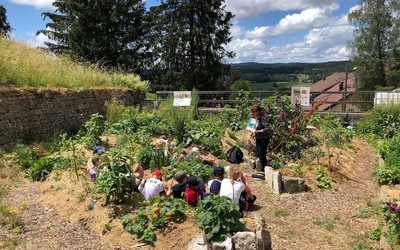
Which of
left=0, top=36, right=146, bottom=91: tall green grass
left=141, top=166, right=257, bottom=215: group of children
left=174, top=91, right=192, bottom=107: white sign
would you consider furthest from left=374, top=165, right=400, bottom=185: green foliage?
left=0, top=36, right=146, bottom=91: tall green grass

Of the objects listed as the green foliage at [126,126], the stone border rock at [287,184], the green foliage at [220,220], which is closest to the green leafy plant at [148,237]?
the green foliage at [220,220]

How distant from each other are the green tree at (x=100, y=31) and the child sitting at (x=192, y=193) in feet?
67.9

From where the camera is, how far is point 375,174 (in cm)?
708

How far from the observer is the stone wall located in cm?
769

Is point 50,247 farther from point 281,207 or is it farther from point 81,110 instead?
point 81,110

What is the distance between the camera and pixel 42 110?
884 cm

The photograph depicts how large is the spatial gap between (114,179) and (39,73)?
6.61 m

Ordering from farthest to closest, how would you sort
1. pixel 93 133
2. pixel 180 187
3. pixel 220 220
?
pixel 93 133, pixel 180 187, pixel 220 220

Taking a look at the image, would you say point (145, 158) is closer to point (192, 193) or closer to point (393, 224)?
point (192, 193)

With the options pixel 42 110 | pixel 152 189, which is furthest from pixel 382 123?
pixel 42 110

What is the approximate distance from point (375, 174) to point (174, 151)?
175 inches

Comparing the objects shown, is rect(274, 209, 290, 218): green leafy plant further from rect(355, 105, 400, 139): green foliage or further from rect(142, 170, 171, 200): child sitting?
rect(355, 105, 400, 139): green foliage

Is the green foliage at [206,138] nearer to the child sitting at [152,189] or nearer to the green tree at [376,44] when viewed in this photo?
the child sitting at [152,189]

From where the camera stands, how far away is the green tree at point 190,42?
2391 cm
